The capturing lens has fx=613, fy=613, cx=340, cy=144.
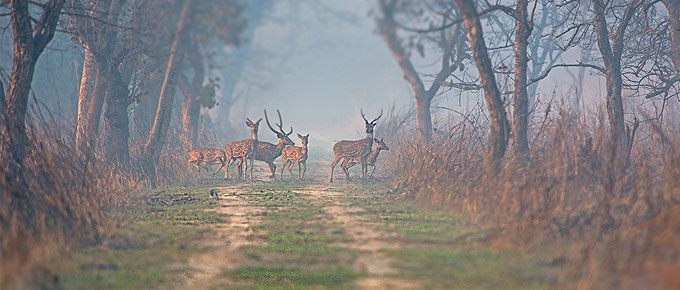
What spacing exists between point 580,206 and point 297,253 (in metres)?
3.19

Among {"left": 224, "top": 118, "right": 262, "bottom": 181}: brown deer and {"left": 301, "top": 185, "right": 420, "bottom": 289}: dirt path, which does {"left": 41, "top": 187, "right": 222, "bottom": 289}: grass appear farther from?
{"left": 224, "top": 118, "right": 262, "bottom": 181}: brown deer

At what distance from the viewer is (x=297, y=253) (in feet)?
22.0

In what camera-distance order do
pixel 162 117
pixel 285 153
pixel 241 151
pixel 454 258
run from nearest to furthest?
pixel 454 258
pixel 162 117
pixel 241 151
pixel 285 153

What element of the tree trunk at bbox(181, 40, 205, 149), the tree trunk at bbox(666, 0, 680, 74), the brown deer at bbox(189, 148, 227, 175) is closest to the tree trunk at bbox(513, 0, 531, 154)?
the tree trunk at bbox(666, 0, 680, 74)

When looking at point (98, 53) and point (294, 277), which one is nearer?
point (294, 277)

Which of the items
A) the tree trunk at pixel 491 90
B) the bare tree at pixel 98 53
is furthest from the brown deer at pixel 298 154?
the tree trunk at pixel 491 90

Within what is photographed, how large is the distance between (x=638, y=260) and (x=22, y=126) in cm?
654

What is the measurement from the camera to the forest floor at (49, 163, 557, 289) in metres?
5.55

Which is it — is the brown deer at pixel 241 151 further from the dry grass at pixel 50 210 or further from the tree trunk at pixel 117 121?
the dry grass at pixel 50 210

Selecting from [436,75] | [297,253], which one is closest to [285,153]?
[436,75]

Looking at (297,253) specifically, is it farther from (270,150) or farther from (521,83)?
(270,150)

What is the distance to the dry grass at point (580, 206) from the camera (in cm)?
472

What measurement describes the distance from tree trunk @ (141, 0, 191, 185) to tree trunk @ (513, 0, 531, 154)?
780 centimetres

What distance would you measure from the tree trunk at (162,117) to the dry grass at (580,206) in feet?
21.0
